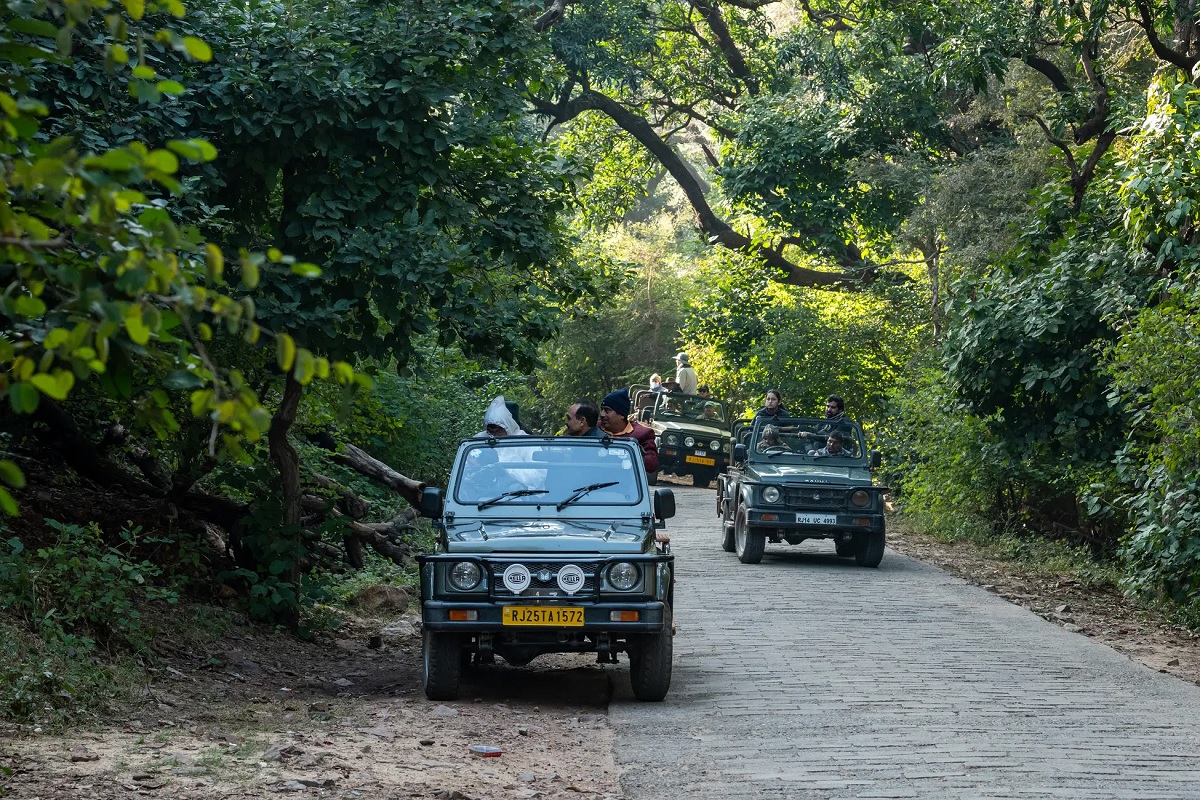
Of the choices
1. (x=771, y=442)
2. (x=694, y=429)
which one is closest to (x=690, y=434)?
(x=694, y=429)

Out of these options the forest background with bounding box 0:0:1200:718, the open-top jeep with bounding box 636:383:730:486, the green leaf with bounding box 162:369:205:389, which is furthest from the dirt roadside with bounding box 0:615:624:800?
the open-top jeep with bounding box 636:383:730:486

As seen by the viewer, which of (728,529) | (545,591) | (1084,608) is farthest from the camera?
(728,529)

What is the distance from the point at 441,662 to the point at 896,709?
2814 mm

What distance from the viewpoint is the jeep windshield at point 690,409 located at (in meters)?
30.7

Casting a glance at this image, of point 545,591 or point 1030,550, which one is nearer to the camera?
point 545,591

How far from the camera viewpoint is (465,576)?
8945 mm

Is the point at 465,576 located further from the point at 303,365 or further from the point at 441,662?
the point at 303,365

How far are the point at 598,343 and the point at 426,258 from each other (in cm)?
3235

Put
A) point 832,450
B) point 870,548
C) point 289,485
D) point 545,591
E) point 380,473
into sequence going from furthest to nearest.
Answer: point 832,450 → point 870,548 → point 380,473 → point 289,485 → point 545,591

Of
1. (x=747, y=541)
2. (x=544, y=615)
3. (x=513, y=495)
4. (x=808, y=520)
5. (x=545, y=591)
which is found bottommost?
(x=747, y=541)

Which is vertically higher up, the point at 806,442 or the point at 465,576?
the point at 806,442

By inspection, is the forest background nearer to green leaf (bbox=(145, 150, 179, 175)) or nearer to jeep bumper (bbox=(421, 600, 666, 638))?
green leaf (bbox=(145, 150, 179, 175))

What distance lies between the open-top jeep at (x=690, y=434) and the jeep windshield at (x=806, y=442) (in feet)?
36.4

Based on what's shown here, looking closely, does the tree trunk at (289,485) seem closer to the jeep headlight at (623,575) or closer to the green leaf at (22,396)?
the jeep headlight at (623,575)
